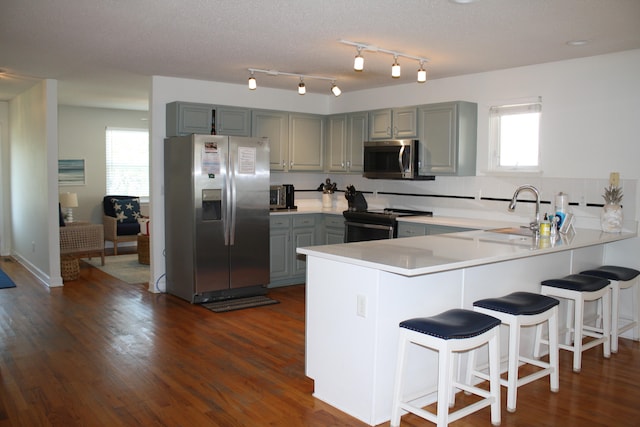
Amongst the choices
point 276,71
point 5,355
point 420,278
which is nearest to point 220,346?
point 5,355

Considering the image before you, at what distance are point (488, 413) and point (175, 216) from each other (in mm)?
3681

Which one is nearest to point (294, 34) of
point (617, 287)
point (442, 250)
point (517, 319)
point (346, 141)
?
point (442, 250)

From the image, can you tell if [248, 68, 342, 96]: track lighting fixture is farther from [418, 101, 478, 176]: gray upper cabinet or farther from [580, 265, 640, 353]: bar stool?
[580, 265, 640, 353]: bar stool

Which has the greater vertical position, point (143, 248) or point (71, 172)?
point (71, 172)

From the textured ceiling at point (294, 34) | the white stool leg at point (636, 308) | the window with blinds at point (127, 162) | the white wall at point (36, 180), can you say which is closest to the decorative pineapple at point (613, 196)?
the white stool leg at point (636, 308)

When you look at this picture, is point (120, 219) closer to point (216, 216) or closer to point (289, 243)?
point (289, 243)

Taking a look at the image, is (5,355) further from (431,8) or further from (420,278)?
(431,8)

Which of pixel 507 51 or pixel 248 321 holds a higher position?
pixel 507 51

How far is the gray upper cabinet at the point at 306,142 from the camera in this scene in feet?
21.6

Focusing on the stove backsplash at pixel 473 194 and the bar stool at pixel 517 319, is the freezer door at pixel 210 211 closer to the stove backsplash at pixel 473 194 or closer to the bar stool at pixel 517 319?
the stove backsplash at pixel 473 194

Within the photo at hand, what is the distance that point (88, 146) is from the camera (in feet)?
29.3

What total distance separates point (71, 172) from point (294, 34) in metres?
6.15

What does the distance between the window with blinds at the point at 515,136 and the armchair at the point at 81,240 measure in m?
5.34

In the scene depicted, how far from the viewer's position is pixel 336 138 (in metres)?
6.74
